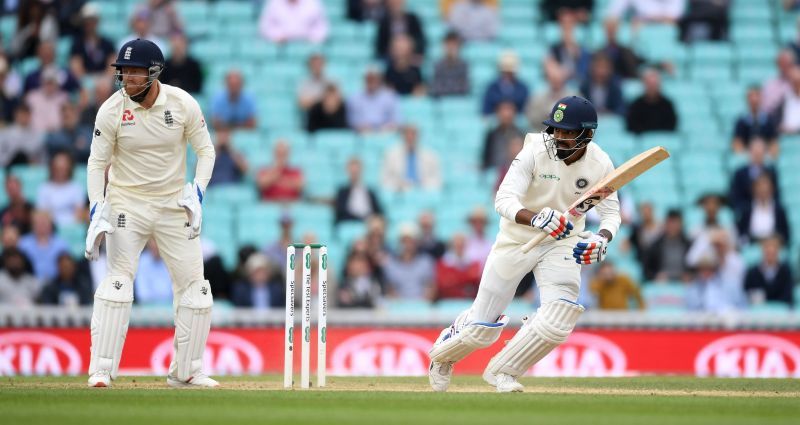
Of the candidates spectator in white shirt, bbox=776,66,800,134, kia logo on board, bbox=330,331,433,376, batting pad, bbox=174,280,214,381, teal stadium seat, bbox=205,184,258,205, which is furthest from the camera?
spectator in white shirt, bbox=776,66,800,134

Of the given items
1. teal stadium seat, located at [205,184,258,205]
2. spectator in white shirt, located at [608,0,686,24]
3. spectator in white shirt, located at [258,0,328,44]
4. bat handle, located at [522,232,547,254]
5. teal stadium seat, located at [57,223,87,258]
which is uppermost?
spectator in white shirt, located at [608,0,686,24]

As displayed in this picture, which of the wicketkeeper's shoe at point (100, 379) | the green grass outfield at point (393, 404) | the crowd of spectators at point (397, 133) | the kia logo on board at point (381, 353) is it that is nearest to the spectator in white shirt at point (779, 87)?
the crowd of spectators at point (397, 133)

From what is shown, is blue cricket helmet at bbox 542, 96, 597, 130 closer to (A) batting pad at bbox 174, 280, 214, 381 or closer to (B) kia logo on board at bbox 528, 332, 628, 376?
(A) batting pad at bbox 174, 280, 214, 381

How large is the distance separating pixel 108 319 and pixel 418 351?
408 cm

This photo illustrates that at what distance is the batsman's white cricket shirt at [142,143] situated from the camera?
8.35m

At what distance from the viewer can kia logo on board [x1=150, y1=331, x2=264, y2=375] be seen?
38.8 ft

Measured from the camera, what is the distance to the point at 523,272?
329 inches

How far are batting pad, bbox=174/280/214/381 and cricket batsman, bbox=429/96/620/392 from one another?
135 centimetres

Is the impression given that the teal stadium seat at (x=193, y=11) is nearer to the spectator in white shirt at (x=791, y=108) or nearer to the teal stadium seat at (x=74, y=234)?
the teal stadium seat at (x=74, y=234)

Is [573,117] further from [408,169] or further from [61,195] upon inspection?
[61,195]

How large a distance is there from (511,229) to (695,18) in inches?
331

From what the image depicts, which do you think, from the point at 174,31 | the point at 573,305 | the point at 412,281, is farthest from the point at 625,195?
the point at 573,305

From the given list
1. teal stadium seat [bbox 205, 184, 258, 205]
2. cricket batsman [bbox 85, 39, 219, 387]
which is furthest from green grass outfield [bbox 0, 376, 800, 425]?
teal stadium seat [bbox 205, 184, 258, 205]

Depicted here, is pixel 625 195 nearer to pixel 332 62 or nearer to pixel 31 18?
pixel 332 62
